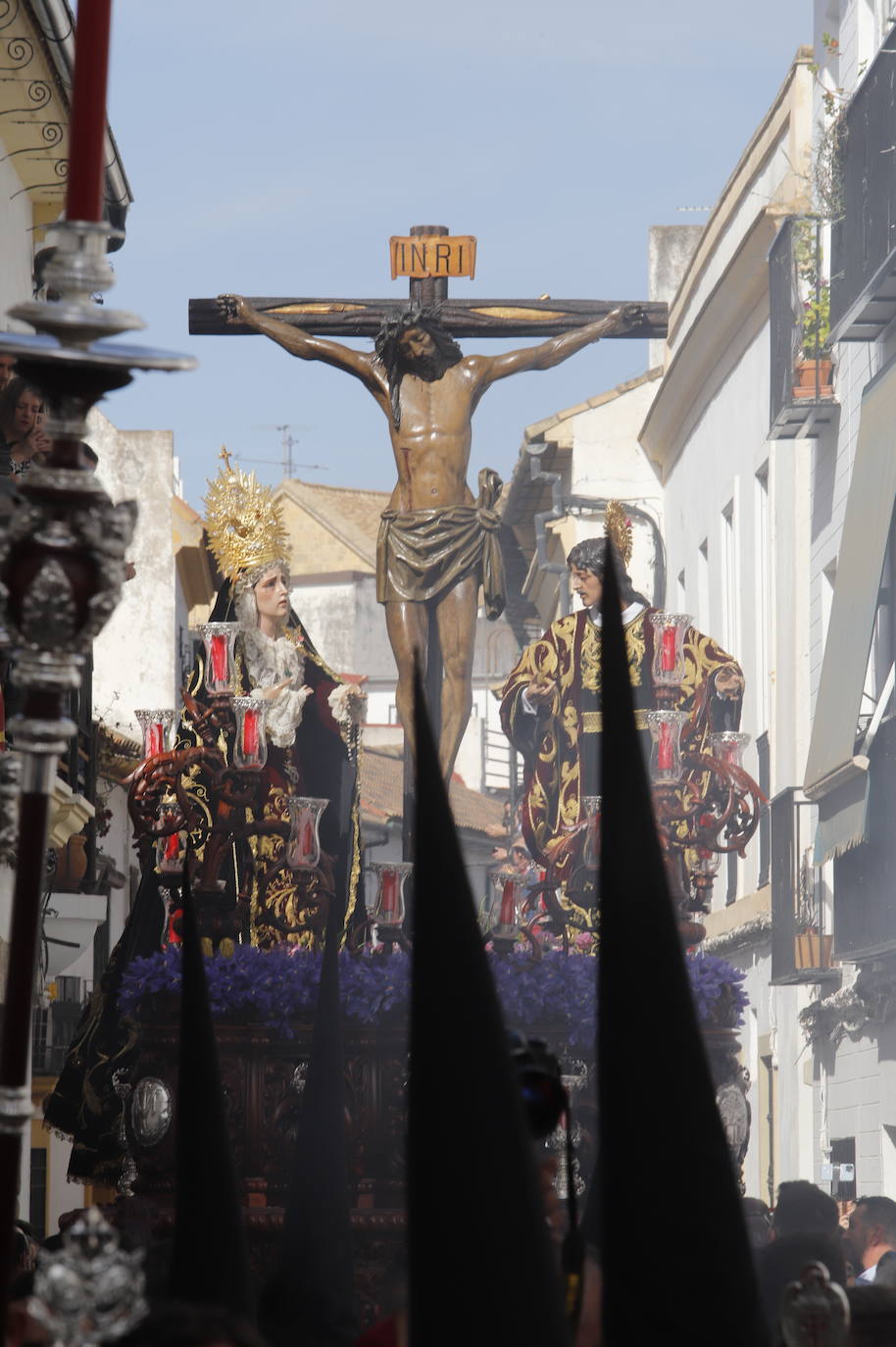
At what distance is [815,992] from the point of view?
650 inches

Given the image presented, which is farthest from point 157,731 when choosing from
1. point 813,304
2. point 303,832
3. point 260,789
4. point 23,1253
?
point 813,304

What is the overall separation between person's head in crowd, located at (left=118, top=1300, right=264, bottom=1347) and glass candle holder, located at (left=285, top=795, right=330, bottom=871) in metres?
6.77

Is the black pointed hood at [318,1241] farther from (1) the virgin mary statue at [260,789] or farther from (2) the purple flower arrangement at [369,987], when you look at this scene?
(1) the virgin mary statue at [260,789]

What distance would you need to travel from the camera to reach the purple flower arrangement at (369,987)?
8008 millimetres

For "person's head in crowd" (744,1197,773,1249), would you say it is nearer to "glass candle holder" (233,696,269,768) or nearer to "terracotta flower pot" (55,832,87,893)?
"glass candle holder" (233,696,269,768)

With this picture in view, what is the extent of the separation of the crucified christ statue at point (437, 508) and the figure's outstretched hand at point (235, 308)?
649 millimetres

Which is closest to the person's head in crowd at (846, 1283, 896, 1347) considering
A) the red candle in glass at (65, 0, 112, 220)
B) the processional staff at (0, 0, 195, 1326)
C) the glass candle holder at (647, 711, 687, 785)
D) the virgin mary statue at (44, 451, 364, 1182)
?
the processional staff at (0, 0, 195, 1326)

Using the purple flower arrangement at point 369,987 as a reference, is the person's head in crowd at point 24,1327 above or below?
below

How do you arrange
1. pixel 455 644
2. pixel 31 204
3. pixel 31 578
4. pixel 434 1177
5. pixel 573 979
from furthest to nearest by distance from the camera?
pixel 31 204 < pixel 455 644 < pixel 573 979 < pixel 31 578 < pixel 434 1177

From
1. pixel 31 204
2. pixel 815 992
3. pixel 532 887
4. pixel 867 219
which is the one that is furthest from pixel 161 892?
pixel 815 992

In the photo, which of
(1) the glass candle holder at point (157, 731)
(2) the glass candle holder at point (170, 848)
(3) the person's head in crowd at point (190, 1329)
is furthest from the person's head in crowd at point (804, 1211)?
(3) the person's head in crowd at point (190, 1329)

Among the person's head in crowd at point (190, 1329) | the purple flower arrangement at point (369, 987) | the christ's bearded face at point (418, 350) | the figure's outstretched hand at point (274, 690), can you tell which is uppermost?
the christ's bearded face at point (418, 350)

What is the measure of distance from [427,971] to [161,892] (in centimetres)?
→ 733

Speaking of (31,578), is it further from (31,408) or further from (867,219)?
(867,219)
